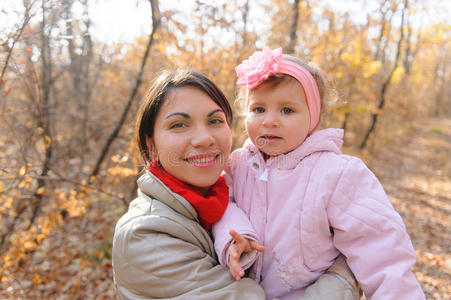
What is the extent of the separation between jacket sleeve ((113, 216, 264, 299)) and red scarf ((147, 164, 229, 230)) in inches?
5.3

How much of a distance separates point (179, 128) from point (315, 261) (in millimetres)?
989

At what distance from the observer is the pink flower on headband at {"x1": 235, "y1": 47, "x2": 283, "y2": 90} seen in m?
1.60

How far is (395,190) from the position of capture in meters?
7.29

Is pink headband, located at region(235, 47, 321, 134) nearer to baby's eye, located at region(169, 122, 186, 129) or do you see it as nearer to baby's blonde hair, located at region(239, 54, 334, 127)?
baby's blonde hair, located at region(239, 54, 334, 127)

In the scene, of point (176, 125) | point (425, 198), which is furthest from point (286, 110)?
point (425, 198)

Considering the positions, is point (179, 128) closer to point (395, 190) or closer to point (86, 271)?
point (86, 271)

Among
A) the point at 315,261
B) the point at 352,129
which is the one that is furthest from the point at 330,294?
the point at 352,129

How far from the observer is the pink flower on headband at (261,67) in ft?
5.25

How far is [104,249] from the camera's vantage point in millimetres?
4488

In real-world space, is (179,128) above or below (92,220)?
above

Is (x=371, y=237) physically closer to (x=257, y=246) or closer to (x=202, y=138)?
(x=257, y=246)

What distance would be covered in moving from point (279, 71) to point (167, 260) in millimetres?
1136

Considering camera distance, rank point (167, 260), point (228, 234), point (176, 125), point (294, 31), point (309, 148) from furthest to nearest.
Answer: point (294, 31), point (309, 148), point (176, 125), point (228, 234), point (167, 260)

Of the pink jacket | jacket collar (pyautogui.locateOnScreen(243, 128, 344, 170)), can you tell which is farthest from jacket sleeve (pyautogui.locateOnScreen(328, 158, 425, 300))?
jacket collar (pyautogui.locateOnScreen(243, 128, 344, 170))
